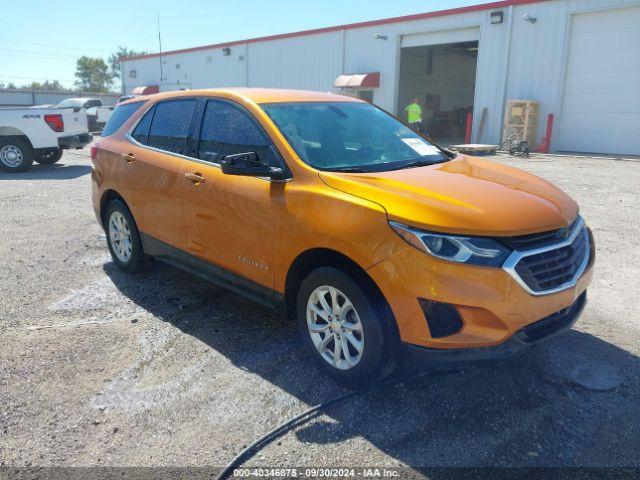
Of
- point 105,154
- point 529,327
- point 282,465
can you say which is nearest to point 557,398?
point 529,327

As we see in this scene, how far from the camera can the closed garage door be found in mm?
17312

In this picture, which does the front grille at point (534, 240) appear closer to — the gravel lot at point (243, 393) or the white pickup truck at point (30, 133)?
the gravel lot at point (243, 393)

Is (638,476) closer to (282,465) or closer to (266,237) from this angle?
(282,465)

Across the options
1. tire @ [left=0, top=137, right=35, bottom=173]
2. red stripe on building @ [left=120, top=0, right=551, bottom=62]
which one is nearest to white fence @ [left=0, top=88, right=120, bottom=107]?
red stripe on building @ [left=120, top=0, right=551, bottom=62]

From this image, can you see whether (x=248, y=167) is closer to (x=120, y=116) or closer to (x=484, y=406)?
(x=484, y=406)

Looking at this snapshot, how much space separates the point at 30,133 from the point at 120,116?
9.22m

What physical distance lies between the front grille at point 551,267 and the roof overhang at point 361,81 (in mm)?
22004

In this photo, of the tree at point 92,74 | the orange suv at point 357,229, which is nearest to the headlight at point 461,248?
the orange suv at point 357,229

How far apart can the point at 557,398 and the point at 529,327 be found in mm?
619

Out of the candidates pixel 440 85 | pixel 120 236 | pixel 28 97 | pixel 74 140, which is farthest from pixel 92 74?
pixel 120 236

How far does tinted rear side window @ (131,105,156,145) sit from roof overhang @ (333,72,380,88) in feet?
65.9

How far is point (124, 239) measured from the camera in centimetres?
538

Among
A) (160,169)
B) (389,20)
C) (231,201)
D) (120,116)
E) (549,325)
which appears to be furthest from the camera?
(389,20)

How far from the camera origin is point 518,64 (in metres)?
19.5
